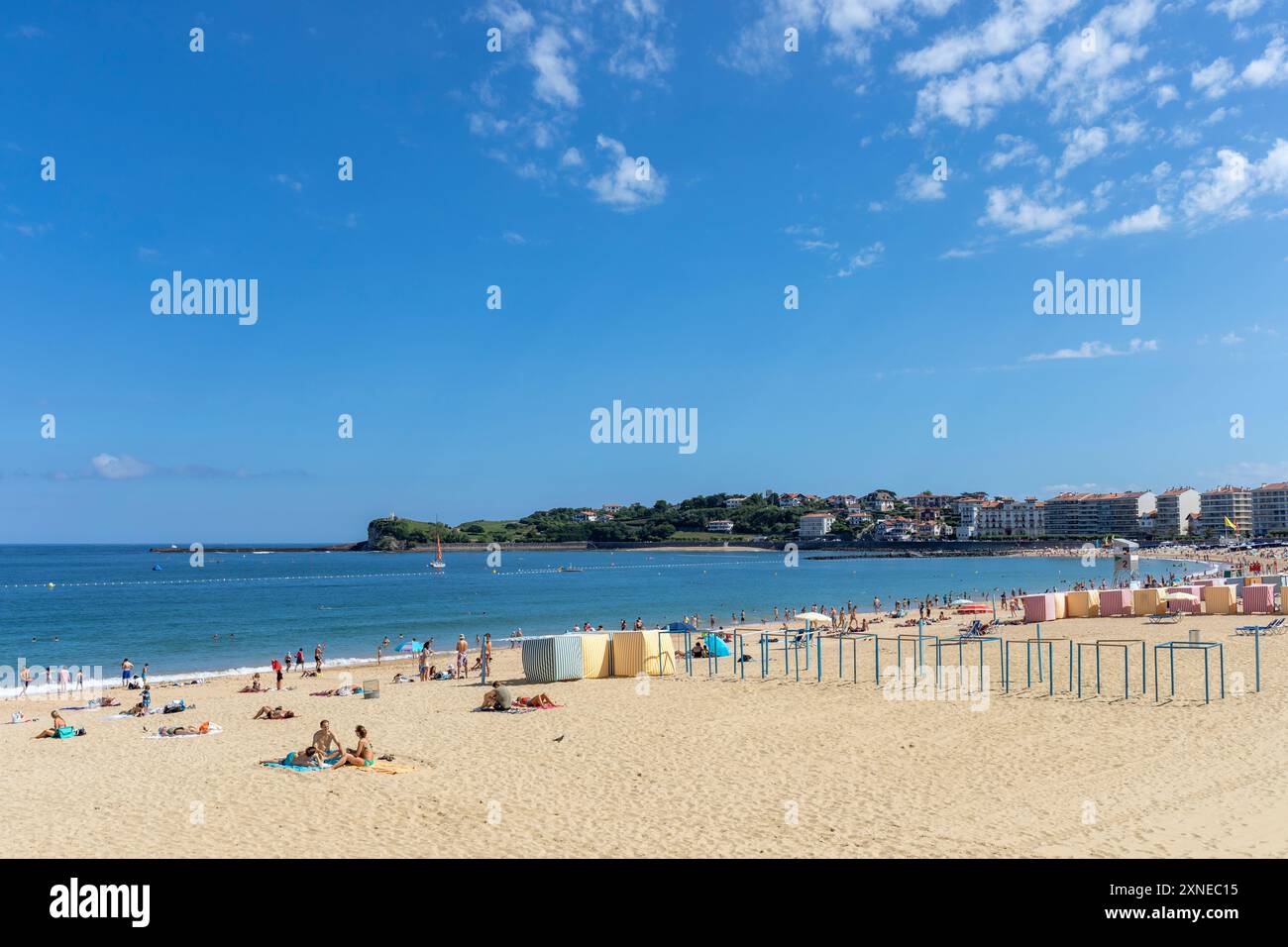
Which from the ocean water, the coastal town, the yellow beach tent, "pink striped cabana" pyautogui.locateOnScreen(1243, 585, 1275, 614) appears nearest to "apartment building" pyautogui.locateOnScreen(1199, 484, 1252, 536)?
the coastal town

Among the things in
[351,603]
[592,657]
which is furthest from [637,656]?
[351,603]

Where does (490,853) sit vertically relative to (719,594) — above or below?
above

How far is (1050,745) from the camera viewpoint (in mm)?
13203

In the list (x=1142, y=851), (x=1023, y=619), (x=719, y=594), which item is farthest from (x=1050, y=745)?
(x=719, y=594)

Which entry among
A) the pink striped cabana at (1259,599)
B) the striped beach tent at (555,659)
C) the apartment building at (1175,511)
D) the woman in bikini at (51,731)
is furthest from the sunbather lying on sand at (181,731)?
the apartment building at (1175,511)

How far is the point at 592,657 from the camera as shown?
2206 centimetres

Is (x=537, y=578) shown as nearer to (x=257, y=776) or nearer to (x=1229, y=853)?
(x=257, y=776)

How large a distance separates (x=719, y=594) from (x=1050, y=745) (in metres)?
53.8

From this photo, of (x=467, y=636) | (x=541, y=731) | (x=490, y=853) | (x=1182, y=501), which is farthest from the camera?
(x=1182, y=501)

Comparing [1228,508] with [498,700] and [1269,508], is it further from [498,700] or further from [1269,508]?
[498,700]

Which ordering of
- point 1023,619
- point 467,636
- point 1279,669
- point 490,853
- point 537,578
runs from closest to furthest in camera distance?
point 490,853 < point 1279,669 < point 1023,619 < point 467,636 < point 537,578

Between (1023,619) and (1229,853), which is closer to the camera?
(1229,853)

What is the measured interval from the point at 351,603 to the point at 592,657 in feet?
138

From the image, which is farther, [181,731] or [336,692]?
[336,692]
